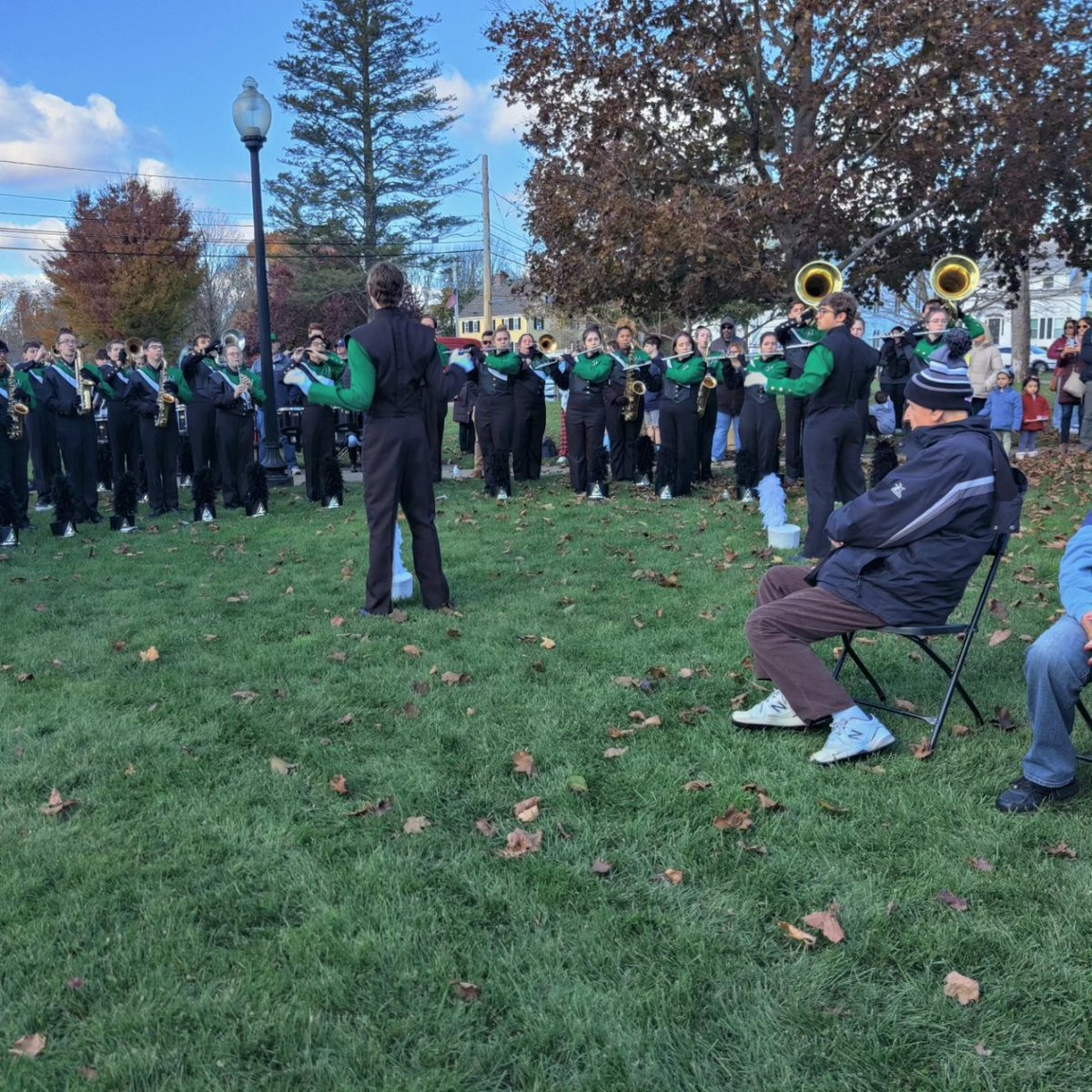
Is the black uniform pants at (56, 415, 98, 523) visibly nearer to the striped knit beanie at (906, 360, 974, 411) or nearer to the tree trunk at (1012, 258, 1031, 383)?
the striped knit beanie at (906, 360, 974, 411)

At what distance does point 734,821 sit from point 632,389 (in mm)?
10687

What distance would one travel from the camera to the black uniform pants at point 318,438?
13.3 m

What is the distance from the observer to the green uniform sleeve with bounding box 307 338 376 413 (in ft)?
23.0

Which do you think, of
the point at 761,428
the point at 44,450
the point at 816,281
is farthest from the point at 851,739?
the point at 44,450

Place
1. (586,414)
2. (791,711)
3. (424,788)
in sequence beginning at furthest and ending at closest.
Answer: (586,414), (791,711), (424,788)

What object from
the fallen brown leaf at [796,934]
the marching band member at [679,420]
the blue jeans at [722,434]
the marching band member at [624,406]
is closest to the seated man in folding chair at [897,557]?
the fallen brown leaf at [796,934]

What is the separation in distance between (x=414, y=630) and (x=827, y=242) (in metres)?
12.2

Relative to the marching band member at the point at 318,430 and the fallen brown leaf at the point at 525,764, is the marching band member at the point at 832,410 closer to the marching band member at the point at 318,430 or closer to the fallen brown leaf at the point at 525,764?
the fallen brown leaf at the point at 525,764

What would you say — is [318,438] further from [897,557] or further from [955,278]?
[897,557]

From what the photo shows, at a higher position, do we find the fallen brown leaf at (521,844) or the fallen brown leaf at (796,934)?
the fallen brown leaf at (521,844)

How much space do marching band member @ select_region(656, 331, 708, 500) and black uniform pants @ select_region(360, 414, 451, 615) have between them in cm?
607

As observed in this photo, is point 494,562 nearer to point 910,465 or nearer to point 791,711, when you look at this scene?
point 791,711

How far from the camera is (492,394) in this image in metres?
14.2

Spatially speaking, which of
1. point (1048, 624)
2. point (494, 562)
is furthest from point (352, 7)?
point (1048, 624)
